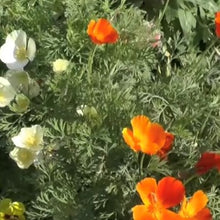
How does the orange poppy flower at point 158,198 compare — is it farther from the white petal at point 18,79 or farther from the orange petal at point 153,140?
the white petal at point 18,79

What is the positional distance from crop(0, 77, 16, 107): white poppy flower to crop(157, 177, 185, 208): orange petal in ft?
2.00

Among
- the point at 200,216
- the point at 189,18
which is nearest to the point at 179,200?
the point at 200,216

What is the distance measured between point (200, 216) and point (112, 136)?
1.23ft

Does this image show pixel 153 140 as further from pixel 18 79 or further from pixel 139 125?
pixel 18 79

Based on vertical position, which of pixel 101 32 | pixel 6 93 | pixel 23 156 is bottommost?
pixel 23 156

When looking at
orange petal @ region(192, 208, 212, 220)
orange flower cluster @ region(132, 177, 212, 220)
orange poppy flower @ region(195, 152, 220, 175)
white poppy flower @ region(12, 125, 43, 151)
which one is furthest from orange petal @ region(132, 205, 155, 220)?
white poppy flower @ region(12, 125, 43, 151)

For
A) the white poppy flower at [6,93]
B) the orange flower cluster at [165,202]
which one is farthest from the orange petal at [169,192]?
the white poppy flower at [6,93]

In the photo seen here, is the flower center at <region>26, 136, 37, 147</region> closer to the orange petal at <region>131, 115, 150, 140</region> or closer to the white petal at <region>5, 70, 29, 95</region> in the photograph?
the white petal at <region>5, 70, 29, 95</region>

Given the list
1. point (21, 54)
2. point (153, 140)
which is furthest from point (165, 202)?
point (21, 54)

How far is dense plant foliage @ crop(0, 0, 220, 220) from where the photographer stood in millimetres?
2309

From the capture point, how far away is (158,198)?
205 centimetres

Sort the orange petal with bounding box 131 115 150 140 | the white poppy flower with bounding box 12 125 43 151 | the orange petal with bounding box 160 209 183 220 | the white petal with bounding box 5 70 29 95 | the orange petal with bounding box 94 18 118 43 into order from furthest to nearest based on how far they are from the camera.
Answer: the white petal with bounding box 5 70 29 95 < the white poppy flower with bounding box 12 125 43 151 < the orange petal with bounding box 94 18 118 43 < the orange petal with bounding box 131 115 150 140 < the orange petal with bounding box 160 209 183 220

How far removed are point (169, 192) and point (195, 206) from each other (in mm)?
75

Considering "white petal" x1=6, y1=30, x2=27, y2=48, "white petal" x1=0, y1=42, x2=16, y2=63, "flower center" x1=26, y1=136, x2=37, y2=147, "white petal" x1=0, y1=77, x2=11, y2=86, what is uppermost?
"white petal" x1=6, y1=30, x2=27, y2=48
